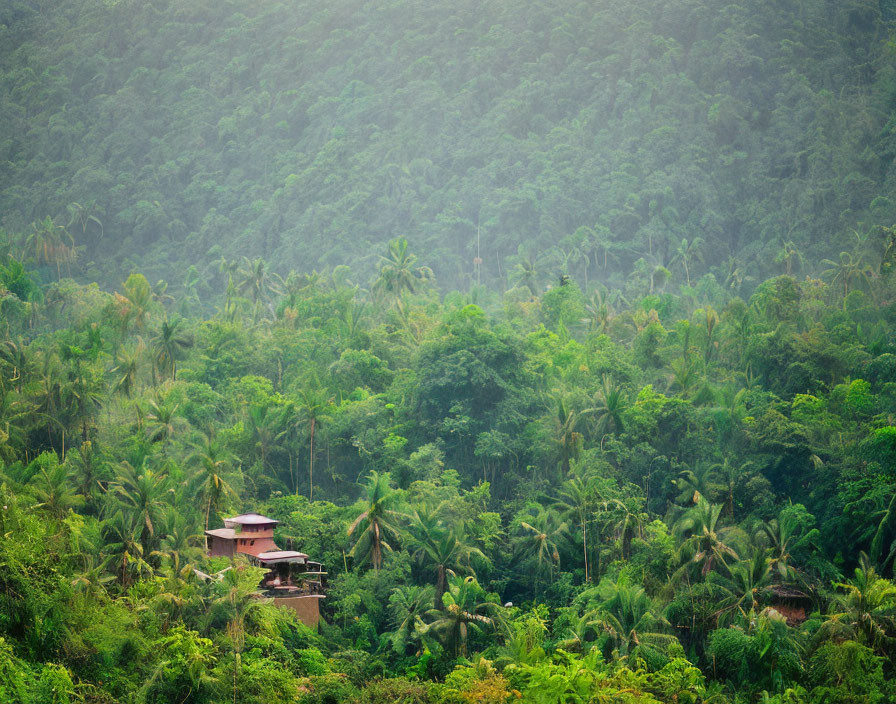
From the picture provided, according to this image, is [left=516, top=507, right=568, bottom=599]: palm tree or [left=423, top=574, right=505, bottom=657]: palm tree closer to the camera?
[left=423, top=574, right=505, bottom=657]: palm tree

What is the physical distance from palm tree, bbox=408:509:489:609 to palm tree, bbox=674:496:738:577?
807cm

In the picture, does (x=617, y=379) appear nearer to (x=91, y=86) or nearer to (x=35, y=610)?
(x=35, y=610)

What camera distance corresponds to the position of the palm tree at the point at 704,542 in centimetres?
4350

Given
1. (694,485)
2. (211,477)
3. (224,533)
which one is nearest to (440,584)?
(224,533)

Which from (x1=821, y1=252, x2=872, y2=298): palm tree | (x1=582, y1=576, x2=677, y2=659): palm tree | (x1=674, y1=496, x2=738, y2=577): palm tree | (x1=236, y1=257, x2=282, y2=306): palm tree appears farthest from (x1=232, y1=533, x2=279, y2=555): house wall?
(x1=236, y1=257, x2=282, y2=306): palm tree

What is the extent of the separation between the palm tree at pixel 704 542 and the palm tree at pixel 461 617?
7380 mm

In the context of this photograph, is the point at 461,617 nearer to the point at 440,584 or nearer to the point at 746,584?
the point at 440,584

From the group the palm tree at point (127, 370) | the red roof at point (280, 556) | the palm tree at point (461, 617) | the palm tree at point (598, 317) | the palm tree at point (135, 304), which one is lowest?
the palm tree at point (461, 617)

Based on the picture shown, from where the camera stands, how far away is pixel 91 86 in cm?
16012

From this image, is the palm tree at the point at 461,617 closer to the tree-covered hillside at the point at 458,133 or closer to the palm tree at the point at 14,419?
the palm tree at the point at 14,419

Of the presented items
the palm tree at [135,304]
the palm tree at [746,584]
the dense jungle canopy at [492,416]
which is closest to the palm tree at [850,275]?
the dense jungle canopy at [492,416]

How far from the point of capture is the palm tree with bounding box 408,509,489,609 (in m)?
45.8

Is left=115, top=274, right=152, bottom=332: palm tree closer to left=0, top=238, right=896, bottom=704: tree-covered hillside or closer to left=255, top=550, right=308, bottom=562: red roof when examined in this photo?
left=0, top=238, right=896, bottom=704: tree-covered hillside

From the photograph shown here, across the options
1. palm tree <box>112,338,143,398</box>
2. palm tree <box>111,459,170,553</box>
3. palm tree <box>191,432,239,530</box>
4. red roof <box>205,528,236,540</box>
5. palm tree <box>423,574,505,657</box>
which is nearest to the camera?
palm tree <box>423,574,505,657</box>
